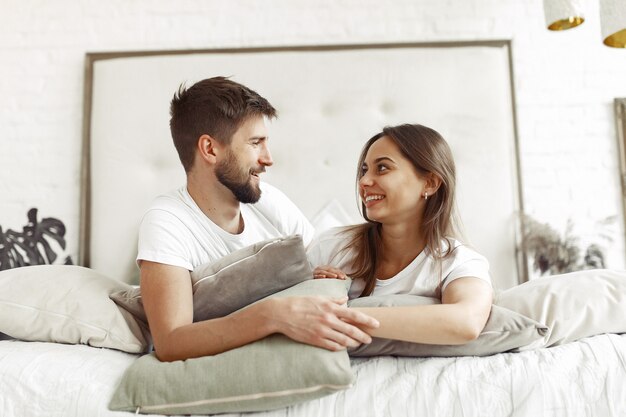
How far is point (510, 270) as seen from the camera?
2.62 meters

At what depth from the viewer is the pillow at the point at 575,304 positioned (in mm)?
1371

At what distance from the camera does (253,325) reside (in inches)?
47.6

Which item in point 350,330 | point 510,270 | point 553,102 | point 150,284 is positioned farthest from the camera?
point 553,102

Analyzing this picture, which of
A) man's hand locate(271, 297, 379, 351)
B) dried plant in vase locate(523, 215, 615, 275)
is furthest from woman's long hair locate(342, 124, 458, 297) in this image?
dried plant in vase locate(523, 215, 615, 275)

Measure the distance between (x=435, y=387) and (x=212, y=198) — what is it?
2.82 feet

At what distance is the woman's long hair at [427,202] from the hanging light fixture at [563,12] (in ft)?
1.70

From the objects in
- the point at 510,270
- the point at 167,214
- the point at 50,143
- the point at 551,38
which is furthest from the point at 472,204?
the point at 50,143

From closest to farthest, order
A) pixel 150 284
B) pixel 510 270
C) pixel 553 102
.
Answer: pixel 150 284
pixel 510 270
pixel 553 102

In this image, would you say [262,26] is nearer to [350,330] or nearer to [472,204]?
[472,204]

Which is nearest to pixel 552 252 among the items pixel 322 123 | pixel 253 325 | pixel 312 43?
pixel 322 123

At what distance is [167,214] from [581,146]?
208cm

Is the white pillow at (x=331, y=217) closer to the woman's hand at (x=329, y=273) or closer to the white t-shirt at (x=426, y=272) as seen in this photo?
the white t-shirt at (x=426, y=272)

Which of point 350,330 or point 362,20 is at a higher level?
point 362,20

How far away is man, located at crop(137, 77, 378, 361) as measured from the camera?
3.97 ft
